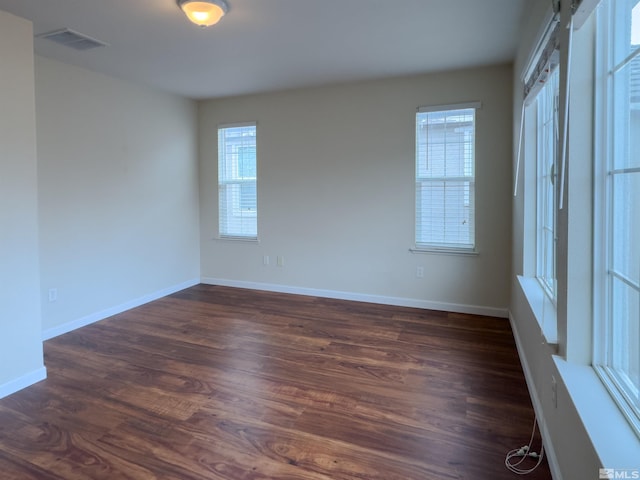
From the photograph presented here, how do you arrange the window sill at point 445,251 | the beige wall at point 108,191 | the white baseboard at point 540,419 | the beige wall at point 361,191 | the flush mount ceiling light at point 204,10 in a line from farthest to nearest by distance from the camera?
the window sill at point 445,251
the beige wall at point 361,191
the beige wall at point 108,191
the flush mount ceiling light at point 204,10
the white baseboard at point 540,419

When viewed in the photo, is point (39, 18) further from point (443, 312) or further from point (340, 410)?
point (443, 312)

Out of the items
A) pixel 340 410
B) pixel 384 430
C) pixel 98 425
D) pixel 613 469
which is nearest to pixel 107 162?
pixel 98 425

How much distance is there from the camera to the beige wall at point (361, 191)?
4.05 metres

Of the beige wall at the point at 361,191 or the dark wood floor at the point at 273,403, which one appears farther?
the beige wall at the point at 361,191

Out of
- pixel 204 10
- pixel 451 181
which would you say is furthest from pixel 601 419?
pixel 451 181

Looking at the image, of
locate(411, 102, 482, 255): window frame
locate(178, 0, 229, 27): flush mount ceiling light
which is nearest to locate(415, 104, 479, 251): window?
locate(411, 102, 482, 255): window frame

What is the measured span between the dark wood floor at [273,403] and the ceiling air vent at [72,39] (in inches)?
98.8

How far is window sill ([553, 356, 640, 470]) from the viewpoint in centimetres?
109

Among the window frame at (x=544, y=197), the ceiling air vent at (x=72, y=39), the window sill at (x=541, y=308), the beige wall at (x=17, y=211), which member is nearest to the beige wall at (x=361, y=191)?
the window frame at (x=544, y=197)

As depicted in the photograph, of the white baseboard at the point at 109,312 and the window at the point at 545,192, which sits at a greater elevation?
the window at the point at 545,192

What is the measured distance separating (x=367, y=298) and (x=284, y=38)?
2.90 m

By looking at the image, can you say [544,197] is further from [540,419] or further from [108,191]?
[108,191]

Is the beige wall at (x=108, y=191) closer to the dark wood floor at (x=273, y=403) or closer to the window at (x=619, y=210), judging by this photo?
the dark wood floor at (x=273, y=403)

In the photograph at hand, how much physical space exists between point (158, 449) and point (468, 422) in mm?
1676
